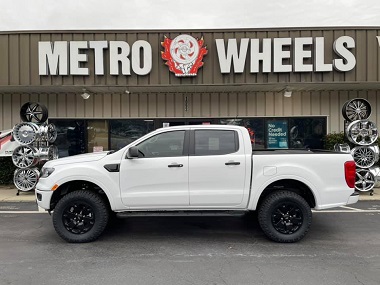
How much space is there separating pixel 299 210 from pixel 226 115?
6576 millimetres

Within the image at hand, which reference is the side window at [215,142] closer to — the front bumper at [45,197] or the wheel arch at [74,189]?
the wheel arch at [74,189]

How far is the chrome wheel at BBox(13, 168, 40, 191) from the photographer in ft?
33.2

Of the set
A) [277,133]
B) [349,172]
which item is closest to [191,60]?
[277,133]

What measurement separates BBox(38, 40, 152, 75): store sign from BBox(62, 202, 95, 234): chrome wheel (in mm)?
5764

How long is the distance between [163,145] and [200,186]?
917 mm

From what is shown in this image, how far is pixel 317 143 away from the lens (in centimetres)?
1194

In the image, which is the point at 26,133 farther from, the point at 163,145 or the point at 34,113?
the point at 163,145

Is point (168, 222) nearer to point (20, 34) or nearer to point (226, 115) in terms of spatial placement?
point (226, 115)

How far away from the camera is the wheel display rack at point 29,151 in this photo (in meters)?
9.99

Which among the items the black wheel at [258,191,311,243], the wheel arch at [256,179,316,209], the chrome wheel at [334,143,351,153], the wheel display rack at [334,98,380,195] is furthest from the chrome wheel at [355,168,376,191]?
the black wheel at [258,191,311,243]

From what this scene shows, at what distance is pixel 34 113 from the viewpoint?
10.8 meters

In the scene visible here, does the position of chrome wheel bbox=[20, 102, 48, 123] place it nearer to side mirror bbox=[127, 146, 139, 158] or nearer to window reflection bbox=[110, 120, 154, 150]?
window reflection bbox=[110, 120, 154, 150]

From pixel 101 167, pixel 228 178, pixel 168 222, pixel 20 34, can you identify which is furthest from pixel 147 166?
pixel 20 34

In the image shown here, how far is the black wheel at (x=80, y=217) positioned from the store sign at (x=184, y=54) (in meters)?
5.83
